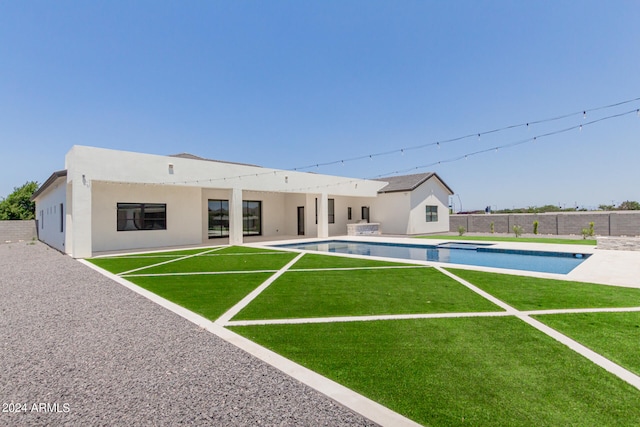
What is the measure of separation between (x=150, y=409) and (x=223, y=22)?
16.0m

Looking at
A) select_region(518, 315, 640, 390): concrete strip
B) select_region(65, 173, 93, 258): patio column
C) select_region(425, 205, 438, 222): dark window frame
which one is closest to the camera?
select_region(518, 315, 640, 390): concrete strip

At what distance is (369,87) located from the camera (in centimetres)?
1839

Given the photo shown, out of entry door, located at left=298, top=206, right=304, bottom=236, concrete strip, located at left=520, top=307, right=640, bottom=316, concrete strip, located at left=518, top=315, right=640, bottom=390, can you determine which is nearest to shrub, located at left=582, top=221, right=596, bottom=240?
concrete strip, located at left=520, top=307, right=640, bottom=316

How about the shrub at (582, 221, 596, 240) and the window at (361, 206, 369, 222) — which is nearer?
the shrub at (582, 221, 596, 240)

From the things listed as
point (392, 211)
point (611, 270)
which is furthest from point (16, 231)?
point (611, 270)

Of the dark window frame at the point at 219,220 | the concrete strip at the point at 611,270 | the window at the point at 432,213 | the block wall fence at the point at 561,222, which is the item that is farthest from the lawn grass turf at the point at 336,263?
the block wall fence at the point at 561,222

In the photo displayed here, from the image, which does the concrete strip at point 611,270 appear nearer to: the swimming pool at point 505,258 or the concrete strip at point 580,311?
the swimming pool at point 505,258

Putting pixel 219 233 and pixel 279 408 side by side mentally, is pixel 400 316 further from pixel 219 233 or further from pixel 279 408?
pixel 219 233

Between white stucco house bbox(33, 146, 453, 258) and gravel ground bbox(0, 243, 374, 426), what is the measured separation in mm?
8638

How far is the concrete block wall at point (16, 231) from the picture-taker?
20.8 meters

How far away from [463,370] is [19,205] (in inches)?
1895

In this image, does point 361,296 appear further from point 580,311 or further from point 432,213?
point 432,213

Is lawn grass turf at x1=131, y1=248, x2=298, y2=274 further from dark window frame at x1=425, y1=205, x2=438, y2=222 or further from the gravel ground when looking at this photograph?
dark window frame at x1=425, y1=205, x2=438, y2=222

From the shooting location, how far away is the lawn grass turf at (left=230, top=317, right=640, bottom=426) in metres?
2.39
